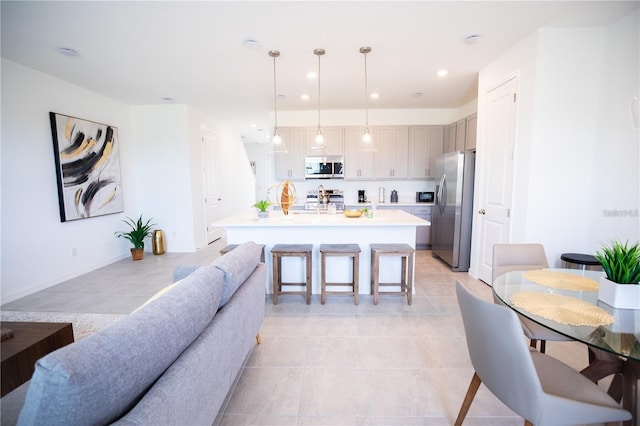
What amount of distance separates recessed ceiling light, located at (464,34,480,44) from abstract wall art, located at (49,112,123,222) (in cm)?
501

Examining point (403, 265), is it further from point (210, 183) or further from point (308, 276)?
point (210, 183)

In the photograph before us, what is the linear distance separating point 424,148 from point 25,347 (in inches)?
229

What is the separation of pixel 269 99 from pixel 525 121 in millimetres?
3740

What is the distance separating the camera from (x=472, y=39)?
2.82 metres

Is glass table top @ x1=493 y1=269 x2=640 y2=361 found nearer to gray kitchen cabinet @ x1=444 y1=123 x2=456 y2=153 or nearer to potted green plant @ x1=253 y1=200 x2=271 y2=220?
potted green plant @ x1=253 y1=200 x2=271 y2=220

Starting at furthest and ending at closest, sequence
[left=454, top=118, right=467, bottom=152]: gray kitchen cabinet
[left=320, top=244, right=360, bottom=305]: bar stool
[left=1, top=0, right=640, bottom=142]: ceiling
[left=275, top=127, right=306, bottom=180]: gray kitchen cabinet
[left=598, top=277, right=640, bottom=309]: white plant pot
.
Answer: [left=275, top=127, right=306, bottom=180]: gray kitchen cabinet, [left=454, top=118, right=467, bottom=152]: gray kitchen cabinet, [left=320, top=244, right=360, bottom=305]: bar stool, [left=1, top=0, right=640, bottom=142]: ceiling, [left=598, top=277, right=640, bottom=309]: white plant pot

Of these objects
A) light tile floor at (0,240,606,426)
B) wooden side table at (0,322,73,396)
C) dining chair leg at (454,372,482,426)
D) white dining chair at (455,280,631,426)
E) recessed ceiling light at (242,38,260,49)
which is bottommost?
light tile floor at (0,240,606,426)

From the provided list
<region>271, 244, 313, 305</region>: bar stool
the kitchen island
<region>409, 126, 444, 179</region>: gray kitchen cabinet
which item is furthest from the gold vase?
<region>409, 126, 444, 179</region>: gray kitchen cabinet

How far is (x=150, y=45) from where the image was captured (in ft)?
9.53

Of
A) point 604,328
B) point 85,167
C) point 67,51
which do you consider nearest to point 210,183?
point 85,167

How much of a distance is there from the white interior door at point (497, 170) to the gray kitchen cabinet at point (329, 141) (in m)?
2.68

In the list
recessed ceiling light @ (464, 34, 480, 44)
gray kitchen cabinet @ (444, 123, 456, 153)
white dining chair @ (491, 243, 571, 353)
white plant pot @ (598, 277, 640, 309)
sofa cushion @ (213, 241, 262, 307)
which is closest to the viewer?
white plant pot @ (598, 277, 640, 309)

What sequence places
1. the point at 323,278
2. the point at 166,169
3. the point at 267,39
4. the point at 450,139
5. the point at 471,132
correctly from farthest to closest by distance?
the point at 166,169
the point at 450,139
the point at 471,132
the point at 323,278
the point at 267,39

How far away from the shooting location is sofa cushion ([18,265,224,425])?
67cm
